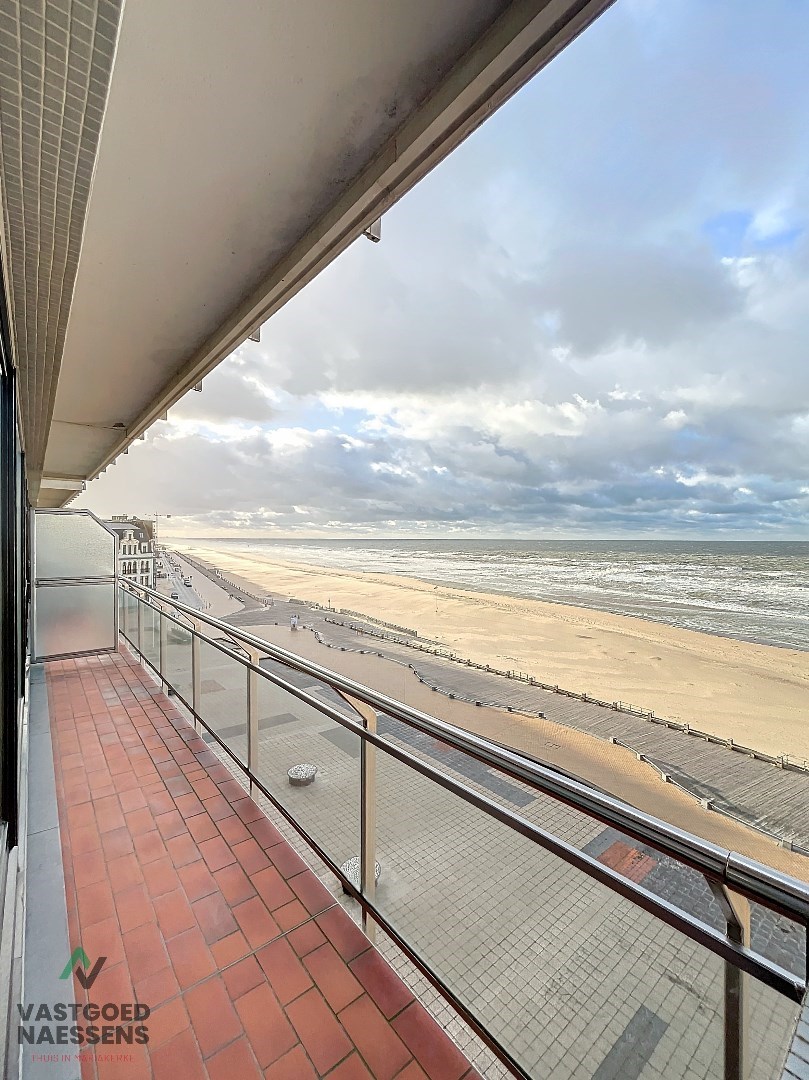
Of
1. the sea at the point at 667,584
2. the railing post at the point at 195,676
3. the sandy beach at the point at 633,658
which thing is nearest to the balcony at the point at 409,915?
the railing post at the point at 195,676

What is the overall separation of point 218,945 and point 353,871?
21.7 inches

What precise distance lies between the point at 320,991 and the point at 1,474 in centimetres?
227

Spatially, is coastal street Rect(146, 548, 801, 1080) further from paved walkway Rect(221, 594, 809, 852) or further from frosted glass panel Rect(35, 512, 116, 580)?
paved walkway Rect(221, 594, 809, 852)

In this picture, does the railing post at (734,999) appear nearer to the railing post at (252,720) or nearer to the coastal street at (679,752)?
the railing post at (252,720)

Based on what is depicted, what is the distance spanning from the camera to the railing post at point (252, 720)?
2535mm

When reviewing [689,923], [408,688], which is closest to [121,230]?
[689,923]

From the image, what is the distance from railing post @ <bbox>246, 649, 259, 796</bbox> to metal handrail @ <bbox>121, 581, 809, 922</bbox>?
116 cm

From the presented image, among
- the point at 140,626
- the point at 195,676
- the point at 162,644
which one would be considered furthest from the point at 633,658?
the point at 195,676

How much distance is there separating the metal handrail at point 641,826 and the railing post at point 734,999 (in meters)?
0.05

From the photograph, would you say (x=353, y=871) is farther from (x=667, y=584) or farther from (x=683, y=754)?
(x=667, y=584)

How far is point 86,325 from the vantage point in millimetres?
2480

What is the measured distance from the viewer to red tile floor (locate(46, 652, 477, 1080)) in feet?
4.54

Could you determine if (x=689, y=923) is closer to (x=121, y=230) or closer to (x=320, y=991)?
(x=320, y=991)

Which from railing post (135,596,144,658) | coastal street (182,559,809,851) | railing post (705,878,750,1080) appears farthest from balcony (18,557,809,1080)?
coastal street (182,559,809,851)
